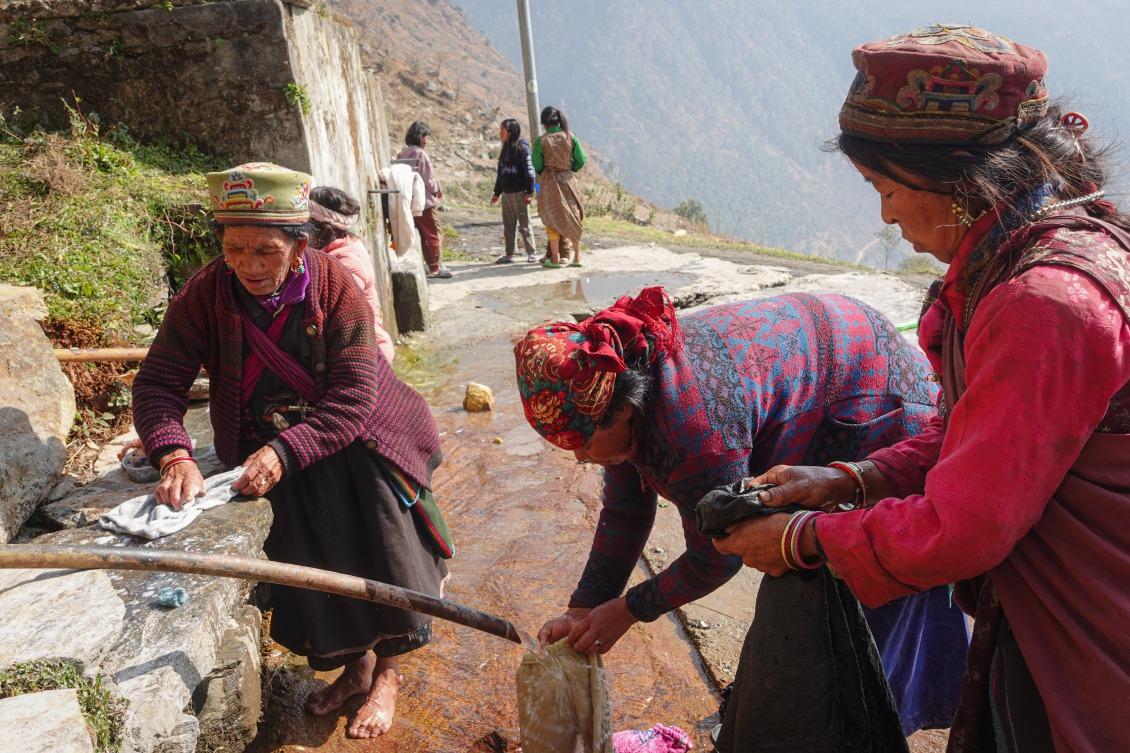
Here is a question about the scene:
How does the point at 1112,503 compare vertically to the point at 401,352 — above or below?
above

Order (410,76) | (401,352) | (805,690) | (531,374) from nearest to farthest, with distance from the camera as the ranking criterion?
(805,690) < (531,374) < (401,352) < (410,76)

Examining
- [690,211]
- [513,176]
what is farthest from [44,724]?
[690,211]

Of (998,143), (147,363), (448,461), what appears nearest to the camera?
(998,143)

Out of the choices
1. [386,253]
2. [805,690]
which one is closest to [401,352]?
[386,253]

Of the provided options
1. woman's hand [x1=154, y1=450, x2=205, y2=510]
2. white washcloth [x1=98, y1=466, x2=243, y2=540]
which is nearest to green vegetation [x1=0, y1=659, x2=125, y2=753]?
white washcloth [x1=98, y1=466, x2=243, y2=540]

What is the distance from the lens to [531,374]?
5.50ft

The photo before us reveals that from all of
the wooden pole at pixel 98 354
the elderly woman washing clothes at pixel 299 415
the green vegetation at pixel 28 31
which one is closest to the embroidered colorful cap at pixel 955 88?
the elderly woman washing clothes at pixel 299 415

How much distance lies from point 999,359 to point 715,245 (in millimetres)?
11162

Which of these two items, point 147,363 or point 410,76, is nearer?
point 147,363

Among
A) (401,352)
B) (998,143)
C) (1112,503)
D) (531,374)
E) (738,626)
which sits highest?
(998,143)

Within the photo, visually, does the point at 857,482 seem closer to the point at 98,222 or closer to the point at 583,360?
the point at 583,360

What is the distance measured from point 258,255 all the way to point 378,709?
1.59m

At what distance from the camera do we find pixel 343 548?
104 inches

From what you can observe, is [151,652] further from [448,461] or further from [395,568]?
[448,461]
